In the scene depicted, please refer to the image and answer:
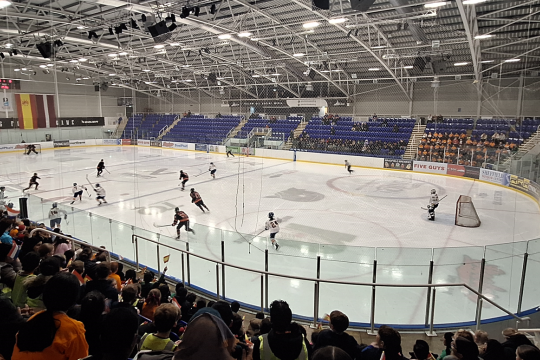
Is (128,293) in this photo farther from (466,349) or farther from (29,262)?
(466,349)

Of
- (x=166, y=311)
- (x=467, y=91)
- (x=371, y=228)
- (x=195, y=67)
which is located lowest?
(x=371, y=228)

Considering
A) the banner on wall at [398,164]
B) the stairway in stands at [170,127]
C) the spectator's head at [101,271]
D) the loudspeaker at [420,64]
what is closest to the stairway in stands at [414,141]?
the banner on wall at [398,164]

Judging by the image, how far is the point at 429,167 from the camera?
22578mm

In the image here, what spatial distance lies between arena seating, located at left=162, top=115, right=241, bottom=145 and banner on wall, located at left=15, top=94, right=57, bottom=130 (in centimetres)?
1177

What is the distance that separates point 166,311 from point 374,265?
13.3 feet

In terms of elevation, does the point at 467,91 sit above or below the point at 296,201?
above

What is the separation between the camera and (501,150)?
18.1 meters

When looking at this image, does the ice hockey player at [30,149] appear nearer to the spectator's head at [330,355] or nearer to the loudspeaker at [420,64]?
the loudspeaker at [420,64]

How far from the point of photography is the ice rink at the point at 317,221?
5520 mm

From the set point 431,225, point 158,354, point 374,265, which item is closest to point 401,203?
point 431,225

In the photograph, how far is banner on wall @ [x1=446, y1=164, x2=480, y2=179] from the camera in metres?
20.1

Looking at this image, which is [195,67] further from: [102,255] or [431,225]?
[102,255]

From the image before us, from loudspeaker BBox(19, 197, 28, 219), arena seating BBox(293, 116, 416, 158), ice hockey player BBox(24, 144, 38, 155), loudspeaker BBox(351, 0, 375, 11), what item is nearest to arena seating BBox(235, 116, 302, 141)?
arena seating BBox(293, 116, 416, 158)

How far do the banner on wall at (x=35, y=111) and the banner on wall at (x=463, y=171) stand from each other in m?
37.5
